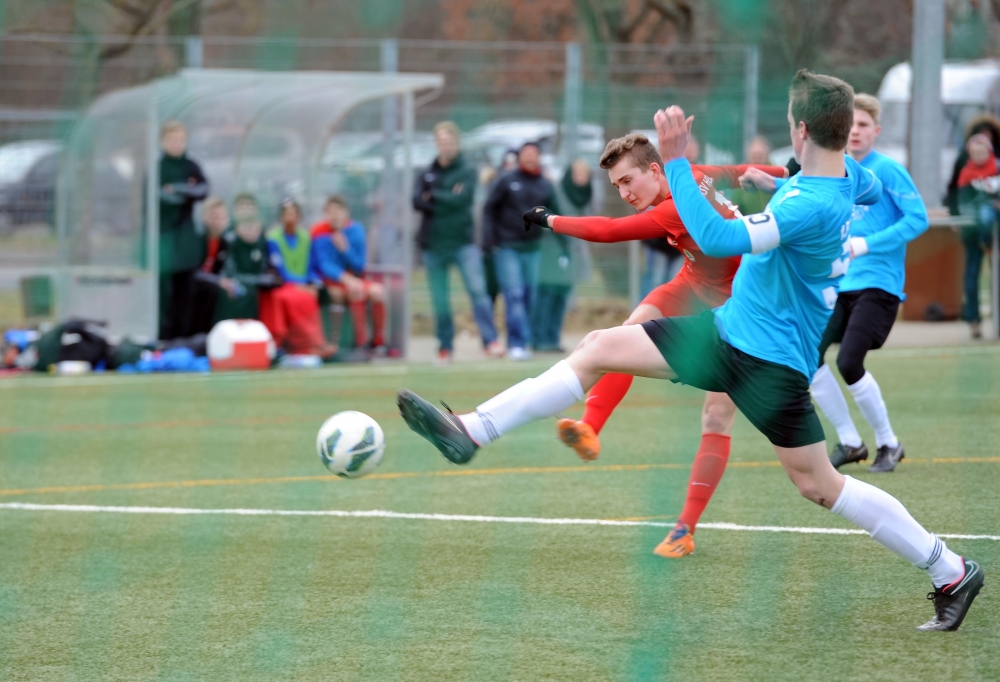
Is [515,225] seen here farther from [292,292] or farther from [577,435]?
[577,435]

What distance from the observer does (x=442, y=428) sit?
4.60 metres

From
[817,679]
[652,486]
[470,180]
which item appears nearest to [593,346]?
[817,679]

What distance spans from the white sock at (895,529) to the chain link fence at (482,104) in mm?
10570

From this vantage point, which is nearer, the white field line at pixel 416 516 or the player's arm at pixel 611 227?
the player's arm at pixel 611 227

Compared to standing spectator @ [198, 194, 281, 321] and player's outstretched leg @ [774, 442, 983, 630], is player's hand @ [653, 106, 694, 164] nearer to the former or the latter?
player's outstretched leg @ [774, 442, 983, 630]

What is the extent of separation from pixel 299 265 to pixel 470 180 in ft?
5.88

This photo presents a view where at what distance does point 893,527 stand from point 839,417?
3.03 meters

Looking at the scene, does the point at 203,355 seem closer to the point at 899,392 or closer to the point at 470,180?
the point at 470,180

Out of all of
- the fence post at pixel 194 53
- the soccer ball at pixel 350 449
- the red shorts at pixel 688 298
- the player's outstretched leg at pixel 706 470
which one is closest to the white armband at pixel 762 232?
the red shorts at pixel 688 298

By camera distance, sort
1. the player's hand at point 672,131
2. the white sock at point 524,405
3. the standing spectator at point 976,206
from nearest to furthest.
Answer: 1. the player's hand at point 672,131
2. the white sock at point 524,405
3. the standing spectator at point 976,206

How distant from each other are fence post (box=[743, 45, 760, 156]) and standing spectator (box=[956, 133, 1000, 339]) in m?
2.51

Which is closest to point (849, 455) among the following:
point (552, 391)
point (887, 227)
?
point (887, 227)

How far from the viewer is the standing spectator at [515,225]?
536 inches

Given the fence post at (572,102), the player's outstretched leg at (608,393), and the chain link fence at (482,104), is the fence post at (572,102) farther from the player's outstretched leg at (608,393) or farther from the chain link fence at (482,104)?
the player's outstretched leg at (608,393)
